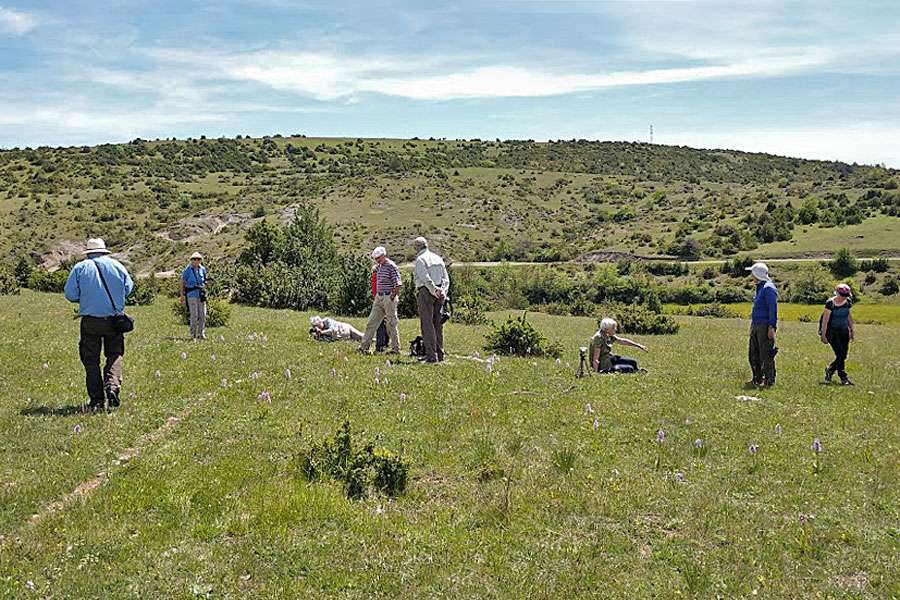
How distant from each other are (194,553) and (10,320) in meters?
20.1

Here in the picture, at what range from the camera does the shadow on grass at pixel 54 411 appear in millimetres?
10453

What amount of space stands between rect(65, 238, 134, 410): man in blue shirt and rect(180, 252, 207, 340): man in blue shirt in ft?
24.1

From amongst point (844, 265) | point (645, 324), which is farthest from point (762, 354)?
point (844, 265)

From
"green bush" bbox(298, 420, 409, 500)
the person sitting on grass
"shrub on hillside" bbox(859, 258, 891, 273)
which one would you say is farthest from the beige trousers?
"shrub on hillside" bbox(859, 258, 891, 273)

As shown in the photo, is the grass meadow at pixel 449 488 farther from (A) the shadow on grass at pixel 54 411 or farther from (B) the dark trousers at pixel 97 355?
(B) the dark trousers at pixel 97 355

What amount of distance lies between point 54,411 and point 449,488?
21.6 feet

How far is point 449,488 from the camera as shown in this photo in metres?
8.19

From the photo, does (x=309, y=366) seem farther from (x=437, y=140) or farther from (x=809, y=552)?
(x=437, y=140)

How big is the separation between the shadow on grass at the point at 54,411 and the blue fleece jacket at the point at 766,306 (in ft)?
40.6

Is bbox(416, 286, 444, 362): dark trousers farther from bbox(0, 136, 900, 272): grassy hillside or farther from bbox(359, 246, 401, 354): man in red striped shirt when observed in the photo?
bbox(0, 136, 900, 272): grassy hillside

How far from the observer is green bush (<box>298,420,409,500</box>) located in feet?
26.2

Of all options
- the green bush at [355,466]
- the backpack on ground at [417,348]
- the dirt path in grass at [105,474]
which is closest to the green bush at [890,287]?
the backpack on ground at [417,348]

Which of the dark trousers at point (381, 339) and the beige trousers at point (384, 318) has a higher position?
the beige trousers at point (384, 318)

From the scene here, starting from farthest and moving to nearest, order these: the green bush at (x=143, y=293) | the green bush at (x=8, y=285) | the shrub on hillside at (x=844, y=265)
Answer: the shrub on hillside at (x=844, y=265)
the green bush at (x=8, y=285)
the green bush at (x=143, y=293)
